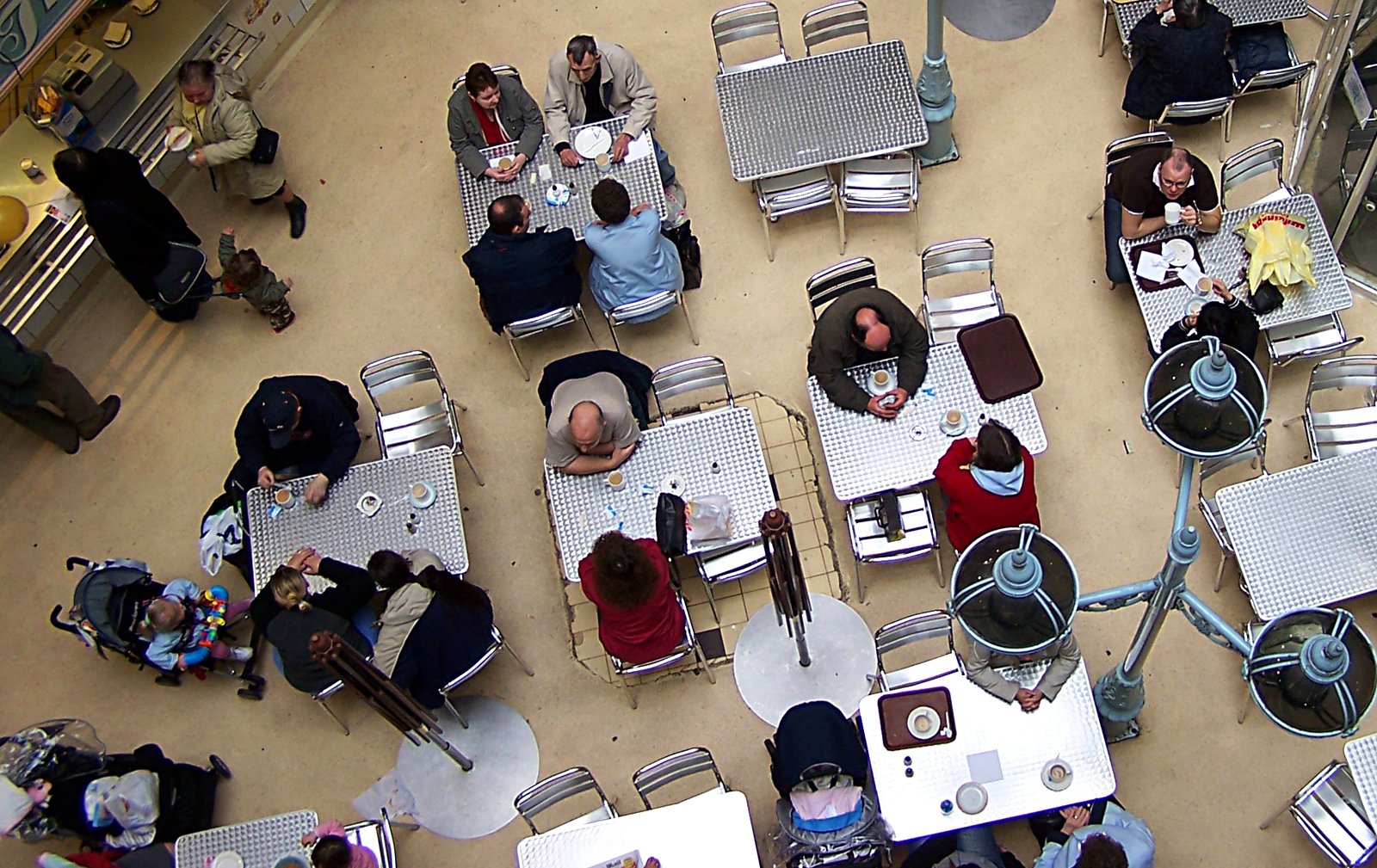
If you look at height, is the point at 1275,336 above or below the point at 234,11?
below

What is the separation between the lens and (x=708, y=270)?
9523mm

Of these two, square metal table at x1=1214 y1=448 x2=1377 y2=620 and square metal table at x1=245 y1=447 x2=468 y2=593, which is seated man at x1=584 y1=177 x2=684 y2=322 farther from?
square metal table at x1=1214 y1=448 x2=1377 y2=620

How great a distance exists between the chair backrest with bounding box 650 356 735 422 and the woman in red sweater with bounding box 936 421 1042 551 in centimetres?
164

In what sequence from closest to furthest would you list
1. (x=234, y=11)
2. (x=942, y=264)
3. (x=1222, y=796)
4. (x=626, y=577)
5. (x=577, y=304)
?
1. (x=626, y=577)
2. (x=1222, y=796)
3. (x=942, y=264)
4. (x=577, y=304)
5. (x=234, y=11)

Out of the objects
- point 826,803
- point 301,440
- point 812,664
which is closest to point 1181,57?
point 812,664

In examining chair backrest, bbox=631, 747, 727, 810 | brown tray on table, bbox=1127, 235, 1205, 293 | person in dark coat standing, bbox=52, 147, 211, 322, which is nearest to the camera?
chair backrest, bbox=631, 747, 727, 810

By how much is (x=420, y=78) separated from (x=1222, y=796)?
8.61m

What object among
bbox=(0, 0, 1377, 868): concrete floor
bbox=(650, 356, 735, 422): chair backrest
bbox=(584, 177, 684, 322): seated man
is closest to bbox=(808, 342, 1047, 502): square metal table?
bbox=(650, 356, 735, 422): chair backrest

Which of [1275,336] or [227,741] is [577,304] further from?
[1275,336]

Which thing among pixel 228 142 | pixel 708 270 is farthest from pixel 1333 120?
pixel 228 142

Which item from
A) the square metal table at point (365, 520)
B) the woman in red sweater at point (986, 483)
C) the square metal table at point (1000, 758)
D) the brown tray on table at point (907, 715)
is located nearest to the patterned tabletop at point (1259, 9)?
the woman in red sweater at point (986, 483)

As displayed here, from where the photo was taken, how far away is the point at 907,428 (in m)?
7.70

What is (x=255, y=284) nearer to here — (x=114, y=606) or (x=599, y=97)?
(x=114, y=606)

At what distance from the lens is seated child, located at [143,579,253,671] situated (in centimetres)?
796
